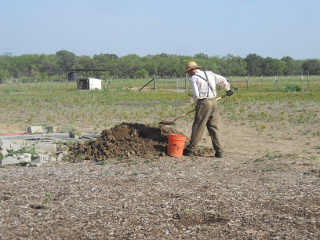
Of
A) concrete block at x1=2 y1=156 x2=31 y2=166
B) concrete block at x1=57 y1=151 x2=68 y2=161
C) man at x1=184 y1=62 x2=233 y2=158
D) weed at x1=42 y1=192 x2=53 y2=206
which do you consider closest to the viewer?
weed at x1=42 y1=192 x2=53 y2=206

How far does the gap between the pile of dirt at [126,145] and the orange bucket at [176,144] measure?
209 millimetres

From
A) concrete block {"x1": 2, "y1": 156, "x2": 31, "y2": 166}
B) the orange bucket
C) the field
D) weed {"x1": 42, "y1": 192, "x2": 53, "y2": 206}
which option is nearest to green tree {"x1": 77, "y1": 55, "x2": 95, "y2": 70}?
the field

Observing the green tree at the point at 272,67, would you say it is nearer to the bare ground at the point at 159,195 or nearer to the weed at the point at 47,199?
the bare ground at the point at 159,195

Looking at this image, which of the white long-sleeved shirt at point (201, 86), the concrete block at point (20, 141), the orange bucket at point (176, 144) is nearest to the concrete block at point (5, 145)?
the concrete block at point (20, 141)

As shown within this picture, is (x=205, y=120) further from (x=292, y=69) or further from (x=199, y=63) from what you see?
(x=292, y=69)

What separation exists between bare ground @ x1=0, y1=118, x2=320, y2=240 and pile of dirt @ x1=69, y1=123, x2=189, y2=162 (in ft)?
0.08

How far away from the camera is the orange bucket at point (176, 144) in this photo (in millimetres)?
9758

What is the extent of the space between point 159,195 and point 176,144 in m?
3.05

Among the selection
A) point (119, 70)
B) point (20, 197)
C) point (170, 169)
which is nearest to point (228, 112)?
point (170, 169)

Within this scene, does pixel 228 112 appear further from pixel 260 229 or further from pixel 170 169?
pixel 260 229

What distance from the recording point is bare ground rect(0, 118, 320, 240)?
17.7 ft

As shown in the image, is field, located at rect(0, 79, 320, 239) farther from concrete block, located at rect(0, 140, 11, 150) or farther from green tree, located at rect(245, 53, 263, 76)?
green tree, located at rect(245, 53, 263, 76)

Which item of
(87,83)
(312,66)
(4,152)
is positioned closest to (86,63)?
(312,66)

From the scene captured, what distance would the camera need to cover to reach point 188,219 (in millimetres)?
5711
